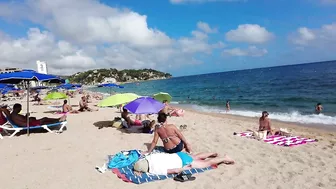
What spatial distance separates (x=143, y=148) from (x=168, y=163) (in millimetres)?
2163

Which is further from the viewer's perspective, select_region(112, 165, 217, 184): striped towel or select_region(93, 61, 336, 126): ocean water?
select_region(93, 61, 336, 126): ocean water

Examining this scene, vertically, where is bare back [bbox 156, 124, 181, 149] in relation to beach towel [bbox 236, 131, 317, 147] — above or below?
above

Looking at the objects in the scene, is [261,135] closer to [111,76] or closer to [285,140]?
[285,140]

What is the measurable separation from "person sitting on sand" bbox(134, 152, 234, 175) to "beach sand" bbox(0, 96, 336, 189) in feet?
0.83

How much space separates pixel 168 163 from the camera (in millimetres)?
5023

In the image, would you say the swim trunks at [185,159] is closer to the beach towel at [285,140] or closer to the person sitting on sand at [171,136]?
the person sitting on sand at [171,136]

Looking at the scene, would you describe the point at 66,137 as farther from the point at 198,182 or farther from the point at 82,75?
the point at 82,75

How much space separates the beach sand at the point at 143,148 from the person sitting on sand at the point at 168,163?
0.25 meters

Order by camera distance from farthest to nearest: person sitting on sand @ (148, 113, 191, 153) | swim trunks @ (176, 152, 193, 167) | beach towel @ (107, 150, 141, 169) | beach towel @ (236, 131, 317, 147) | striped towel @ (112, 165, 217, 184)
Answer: beach towel @ (236, 131, 317, 147) < person sitting on sand @ (148, 113, 191, 153) < beach towel @ (107, 150, 141, 169) < swim trunks @ (176, 152, 193, 167) < striped towel @ (112, 165, 217, 184)

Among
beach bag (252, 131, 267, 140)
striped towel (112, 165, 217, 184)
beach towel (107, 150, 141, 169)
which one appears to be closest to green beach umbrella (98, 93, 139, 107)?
beach towel (107, 150, 141, 169)

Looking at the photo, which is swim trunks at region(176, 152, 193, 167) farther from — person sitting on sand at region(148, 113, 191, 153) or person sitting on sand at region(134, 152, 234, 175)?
person sitting on sand at region(148, 113, 191, 153)

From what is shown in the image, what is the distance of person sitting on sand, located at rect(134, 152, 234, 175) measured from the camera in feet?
16.3

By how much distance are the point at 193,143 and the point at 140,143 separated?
4.93 feet

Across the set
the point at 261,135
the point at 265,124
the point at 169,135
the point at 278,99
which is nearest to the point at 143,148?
the point at 169,135
